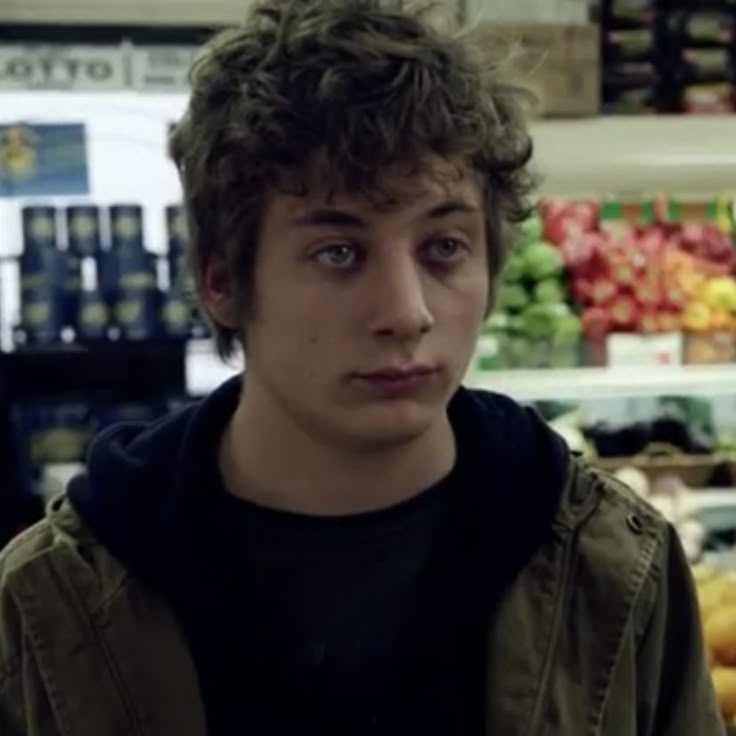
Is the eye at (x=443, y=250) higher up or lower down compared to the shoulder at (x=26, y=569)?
higher up

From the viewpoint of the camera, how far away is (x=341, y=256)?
4.14ft

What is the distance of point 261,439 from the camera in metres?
1.37

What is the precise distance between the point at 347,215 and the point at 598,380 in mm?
2160

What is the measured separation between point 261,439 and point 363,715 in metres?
0.24

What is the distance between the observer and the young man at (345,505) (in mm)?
1262

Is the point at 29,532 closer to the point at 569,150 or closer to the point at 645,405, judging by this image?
the point at 569,150

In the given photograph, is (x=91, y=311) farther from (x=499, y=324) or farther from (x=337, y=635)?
(x=337, y=635)

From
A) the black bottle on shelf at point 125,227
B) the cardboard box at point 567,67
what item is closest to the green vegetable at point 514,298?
the cardboard box at point 567,67

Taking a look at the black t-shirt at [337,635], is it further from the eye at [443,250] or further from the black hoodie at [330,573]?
the eye at [443,250]

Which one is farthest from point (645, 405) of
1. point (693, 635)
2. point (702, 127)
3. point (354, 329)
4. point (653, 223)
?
point (354, 329)

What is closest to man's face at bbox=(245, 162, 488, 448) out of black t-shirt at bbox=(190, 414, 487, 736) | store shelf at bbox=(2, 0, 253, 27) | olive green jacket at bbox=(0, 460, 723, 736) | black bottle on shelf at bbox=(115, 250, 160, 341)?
black t-shirt at bbox=(190, 414, 487, 736)

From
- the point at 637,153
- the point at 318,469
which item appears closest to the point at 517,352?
the point at 637,153

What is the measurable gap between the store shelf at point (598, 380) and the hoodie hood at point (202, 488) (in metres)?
1.80

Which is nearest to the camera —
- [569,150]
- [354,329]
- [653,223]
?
[354,329]
